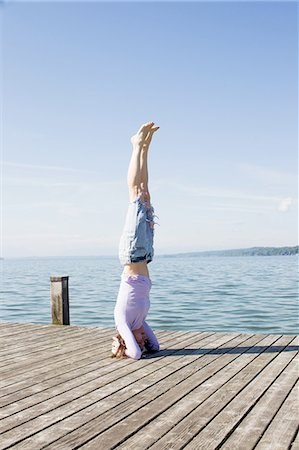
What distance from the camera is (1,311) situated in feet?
57.4

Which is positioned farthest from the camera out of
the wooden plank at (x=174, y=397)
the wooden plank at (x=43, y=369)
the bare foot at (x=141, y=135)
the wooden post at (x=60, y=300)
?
the wooden post at (x=60, y=300)

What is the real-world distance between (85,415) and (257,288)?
20904 mm

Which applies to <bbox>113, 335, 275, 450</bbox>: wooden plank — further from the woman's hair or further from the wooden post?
the wooden post

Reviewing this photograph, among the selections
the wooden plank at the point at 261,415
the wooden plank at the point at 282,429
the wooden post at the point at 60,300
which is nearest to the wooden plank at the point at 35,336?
the wooden post at the point at 60,300

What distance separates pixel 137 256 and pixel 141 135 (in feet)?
4.48

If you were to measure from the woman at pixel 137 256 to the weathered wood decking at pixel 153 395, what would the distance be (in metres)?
0.32

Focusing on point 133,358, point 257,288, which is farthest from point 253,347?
point 257,288

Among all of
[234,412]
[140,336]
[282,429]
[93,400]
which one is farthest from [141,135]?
[282,429]

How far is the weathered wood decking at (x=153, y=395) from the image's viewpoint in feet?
12.4

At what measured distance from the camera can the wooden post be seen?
8.56 metres

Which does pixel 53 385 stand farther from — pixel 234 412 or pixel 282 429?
pixel 282 429

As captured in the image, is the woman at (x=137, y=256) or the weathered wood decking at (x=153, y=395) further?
the woman at (x=137, y=256)

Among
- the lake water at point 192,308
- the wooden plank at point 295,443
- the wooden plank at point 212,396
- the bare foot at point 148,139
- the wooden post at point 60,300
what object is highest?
the bare foot at point 148,139

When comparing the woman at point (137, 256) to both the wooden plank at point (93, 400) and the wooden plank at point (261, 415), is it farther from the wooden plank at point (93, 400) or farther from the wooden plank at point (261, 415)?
the wooden plank at point (261, 415)
